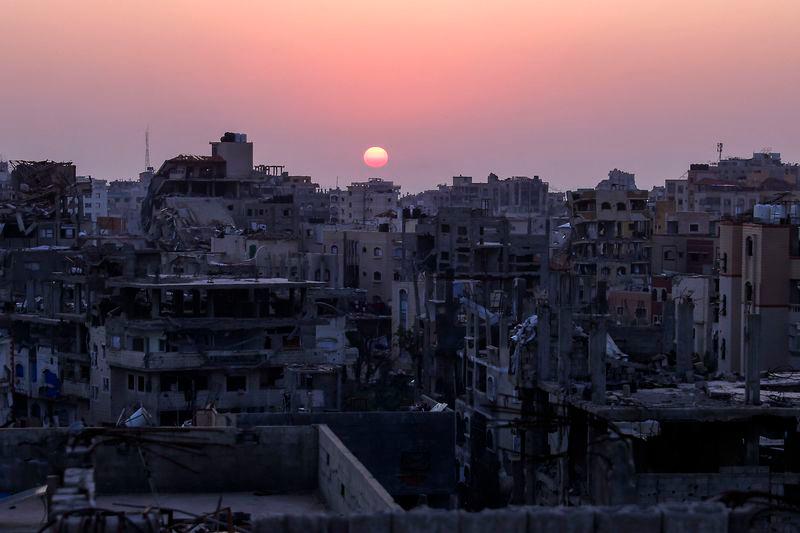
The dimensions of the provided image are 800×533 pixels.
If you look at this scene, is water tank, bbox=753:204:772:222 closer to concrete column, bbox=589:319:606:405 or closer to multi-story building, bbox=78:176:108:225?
concrete column, bbox=589:319:606:405

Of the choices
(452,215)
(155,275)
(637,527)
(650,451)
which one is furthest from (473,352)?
(637,527)

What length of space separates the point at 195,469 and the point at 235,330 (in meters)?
22.3

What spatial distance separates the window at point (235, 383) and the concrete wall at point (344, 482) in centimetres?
2133

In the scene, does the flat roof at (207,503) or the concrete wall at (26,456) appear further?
the concrete wall at (26,456)

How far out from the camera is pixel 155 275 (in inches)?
1708

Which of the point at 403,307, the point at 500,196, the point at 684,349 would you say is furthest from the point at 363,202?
the point at 684,349

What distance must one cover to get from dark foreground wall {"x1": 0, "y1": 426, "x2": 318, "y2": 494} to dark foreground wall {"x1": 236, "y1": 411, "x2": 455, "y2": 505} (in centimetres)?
578

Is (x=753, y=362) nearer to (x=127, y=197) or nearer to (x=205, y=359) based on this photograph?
(x=205, y=359)

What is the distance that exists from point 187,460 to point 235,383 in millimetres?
21891

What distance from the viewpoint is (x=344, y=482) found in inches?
693

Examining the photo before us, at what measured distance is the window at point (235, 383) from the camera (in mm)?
40750

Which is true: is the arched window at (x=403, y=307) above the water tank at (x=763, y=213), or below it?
below

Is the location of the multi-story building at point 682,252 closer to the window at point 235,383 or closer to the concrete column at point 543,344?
the window at point 235,383

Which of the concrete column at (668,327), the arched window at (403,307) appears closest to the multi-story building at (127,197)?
the arched window at (403,307)
